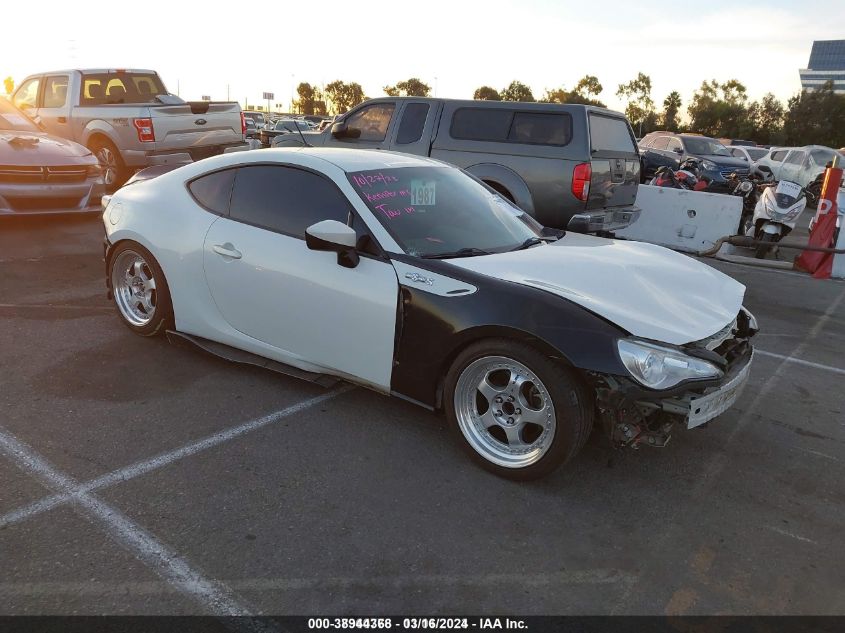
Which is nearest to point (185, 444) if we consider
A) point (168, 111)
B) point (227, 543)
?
point (227, 543)

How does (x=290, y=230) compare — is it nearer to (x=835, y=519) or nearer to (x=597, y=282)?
(x=597, y=282)

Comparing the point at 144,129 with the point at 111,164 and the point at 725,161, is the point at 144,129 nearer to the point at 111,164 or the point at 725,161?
the point at 111,164

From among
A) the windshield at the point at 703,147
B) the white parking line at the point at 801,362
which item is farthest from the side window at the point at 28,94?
the windshield at the point at 703,147

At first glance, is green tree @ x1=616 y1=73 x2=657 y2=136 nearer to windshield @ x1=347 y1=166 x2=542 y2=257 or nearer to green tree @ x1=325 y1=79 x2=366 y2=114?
green tree @ x1=325 y1=79 x2=366 y2=114

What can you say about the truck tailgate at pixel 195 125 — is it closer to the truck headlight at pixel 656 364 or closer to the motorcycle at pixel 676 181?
the motorcycle at pixel 676 181

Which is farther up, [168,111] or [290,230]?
[168,111]

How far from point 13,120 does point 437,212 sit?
8.37 meters

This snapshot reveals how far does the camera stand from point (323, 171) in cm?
420

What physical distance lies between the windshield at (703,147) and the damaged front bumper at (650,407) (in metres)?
20.4

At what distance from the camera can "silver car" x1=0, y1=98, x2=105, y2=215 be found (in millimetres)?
8523

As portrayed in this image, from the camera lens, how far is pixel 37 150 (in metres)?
8.86

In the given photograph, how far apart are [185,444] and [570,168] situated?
5.71 metres

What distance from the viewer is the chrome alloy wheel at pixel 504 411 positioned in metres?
3.33

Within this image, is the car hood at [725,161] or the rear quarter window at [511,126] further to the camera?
the car hood at [725,161]
